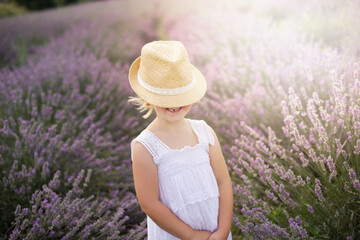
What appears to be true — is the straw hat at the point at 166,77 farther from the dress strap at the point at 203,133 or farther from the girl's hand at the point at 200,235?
the girl's hand at the point at 200,235

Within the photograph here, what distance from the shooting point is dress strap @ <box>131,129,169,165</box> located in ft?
4.73

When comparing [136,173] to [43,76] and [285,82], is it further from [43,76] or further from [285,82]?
[43,76]

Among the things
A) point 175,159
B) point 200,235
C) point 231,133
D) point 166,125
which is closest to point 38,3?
point 231,133

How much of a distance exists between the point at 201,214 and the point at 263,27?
3394 millimetres

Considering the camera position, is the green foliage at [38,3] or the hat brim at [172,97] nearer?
the hat brim at [172,97]

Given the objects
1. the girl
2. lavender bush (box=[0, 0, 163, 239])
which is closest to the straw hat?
the girl

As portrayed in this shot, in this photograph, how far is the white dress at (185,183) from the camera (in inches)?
57.7

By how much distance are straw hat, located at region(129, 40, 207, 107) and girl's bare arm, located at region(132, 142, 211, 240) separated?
9.6 inches

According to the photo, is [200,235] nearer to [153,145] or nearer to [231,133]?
[153,145]

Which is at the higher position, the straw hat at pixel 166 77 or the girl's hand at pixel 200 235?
the straw hat at pixel 166 77

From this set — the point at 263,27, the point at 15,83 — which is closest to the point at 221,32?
the point at 263,27

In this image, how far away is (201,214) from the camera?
1.51m

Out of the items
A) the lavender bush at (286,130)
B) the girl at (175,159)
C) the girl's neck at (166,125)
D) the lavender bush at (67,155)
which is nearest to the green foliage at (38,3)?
the lavender bush at (67,155)

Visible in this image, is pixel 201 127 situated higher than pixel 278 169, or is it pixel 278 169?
pixel 201 127
